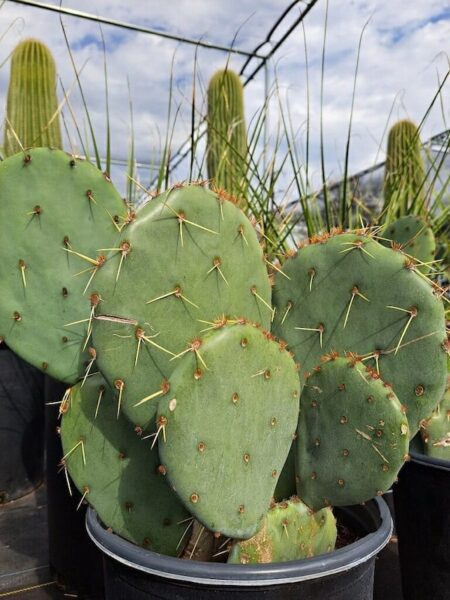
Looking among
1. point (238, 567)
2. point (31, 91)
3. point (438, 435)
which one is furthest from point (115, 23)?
point (238, 567)

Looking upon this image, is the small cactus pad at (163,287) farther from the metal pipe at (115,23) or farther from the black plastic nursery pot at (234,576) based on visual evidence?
the metal pipe at (115,23)

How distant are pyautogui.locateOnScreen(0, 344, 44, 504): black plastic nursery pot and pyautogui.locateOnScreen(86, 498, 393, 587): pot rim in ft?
3.58

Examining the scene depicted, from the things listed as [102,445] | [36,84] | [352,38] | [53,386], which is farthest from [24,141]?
[102,445]

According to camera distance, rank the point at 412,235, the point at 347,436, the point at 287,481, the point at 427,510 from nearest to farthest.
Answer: the point at 347,436 → the point at 287,481 → the point at 427,510 → the point at 412,235

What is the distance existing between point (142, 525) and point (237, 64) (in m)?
4.40

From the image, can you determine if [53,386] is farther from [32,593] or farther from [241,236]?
[241,236]

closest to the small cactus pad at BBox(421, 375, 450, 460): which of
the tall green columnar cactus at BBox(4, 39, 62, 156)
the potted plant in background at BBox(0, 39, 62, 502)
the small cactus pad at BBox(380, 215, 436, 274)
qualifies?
the small cactus pad at BBox(380, 215, 436, 274)

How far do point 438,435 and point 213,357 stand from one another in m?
0.61

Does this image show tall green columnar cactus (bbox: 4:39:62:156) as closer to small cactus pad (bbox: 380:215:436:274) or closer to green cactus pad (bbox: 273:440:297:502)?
small cactus pad (bbox: 380:215:436:274)

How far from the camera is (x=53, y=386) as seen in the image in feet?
4.16

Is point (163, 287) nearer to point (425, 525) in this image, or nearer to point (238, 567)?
point (238, 567)

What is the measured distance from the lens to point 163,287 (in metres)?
0.74

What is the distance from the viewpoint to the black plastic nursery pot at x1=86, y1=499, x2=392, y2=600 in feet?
2.17

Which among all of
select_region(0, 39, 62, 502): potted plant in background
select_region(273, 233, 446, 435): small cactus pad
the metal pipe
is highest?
the metal pipe
